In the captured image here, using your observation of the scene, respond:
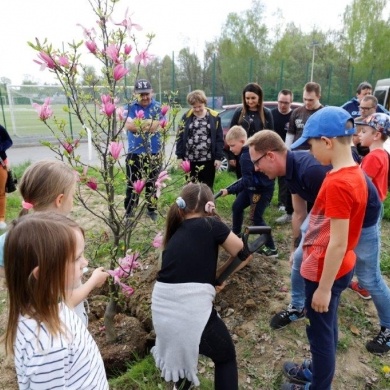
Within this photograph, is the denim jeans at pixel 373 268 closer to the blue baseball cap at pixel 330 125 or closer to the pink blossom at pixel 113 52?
the blue baseball cap at pixel 330 125

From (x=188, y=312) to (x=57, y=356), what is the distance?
34.3 inches

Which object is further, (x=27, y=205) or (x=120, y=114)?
(x=120, y=114)

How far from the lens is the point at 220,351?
1961 mm

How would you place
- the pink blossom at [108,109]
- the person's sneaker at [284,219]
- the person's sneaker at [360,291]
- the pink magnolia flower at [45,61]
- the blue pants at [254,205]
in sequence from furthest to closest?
1. the person's sneaker at [284,219]
2. the blue pants at [254,205]
3. the person's sneaker at [360,291]
4. the pink blossom at [108,109]
5. the pink magnolia flower at [45,61]

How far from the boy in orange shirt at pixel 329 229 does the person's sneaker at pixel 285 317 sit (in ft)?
2.38

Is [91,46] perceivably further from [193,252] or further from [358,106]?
[358,106]

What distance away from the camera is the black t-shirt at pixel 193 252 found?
1.94 meters

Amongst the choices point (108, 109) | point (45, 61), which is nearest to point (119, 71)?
point (108, 109)

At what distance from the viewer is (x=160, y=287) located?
200cm

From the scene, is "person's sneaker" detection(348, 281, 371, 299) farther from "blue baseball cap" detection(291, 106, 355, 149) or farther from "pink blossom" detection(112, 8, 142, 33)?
"pink blossom" detection(112, 8, 142, 33)

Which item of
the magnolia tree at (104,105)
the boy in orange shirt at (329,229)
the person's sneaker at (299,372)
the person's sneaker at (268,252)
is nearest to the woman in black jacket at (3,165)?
the magnolia tree at (104,105)

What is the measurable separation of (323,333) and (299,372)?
21.4 inches

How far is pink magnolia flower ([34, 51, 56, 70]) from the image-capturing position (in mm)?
1823

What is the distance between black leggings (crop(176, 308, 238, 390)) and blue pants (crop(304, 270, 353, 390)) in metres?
0.44
